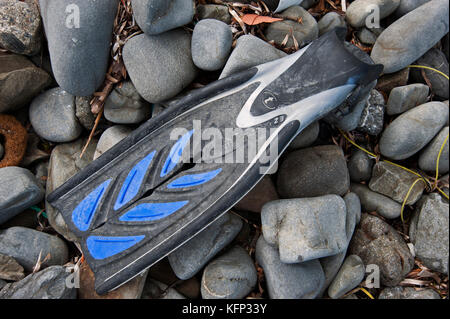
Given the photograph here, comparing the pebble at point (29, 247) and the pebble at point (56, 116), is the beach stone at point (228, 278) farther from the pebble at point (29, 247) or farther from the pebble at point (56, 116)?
the pebble at point (56, 116)

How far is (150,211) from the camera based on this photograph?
2016mm

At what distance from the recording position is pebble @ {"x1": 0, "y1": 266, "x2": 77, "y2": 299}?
193 centimetres

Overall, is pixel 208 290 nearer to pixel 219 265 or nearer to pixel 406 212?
pixel 219 265

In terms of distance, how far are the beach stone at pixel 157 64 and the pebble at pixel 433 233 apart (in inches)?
70.1

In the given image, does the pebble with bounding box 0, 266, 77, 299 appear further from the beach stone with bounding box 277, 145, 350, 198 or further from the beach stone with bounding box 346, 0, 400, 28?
the beach stone with bounding box 346, 0, 400, 28

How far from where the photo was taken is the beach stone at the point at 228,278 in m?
1.96

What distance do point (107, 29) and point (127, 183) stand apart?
0.98 meters

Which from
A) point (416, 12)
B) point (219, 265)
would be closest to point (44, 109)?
point (219, 265)

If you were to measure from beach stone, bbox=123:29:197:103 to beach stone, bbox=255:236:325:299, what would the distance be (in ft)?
4.02

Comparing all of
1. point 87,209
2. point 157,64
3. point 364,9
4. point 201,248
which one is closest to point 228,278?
point 201,248

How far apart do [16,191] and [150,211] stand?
0.85 metres

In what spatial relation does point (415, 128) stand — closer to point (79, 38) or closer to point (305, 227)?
point (305, 227)

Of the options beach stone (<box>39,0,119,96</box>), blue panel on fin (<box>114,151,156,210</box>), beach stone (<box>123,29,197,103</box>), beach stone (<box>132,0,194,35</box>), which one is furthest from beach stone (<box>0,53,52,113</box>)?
blue panel on fin (<box>114,151,156,210</box>)

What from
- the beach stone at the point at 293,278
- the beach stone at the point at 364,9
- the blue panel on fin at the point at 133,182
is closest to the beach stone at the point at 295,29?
the beach stone at the point at 364,9
